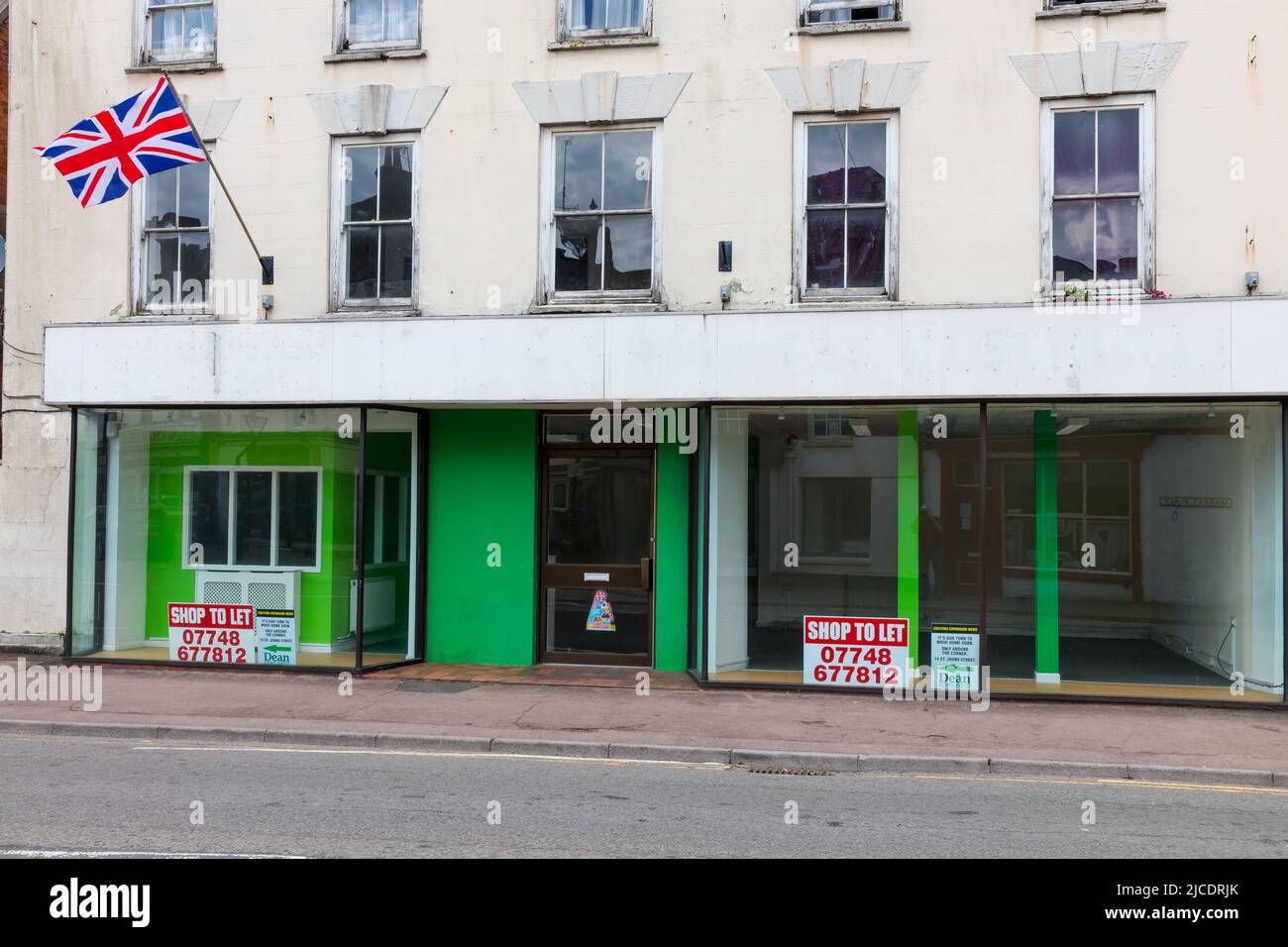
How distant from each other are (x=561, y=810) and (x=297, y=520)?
789 cm

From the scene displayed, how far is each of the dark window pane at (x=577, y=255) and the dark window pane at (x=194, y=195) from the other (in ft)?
14.4

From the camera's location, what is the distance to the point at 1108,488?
13.1 metres

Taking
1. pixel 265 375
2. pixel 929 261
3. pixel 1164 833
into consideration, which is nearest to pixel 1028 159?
pixel 929 261

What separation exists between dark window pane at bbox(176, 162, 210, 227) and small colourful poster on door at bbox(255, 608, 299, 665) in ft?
15.7

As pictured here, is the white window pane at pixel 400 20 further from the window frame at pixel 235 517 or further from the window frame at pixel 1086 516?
the window frame at pixel 1086 516

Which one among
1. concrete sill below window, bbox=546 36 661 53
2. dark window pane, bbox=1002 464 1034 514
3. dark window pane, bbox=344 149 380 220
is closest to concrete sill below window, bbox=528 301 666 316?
dark window pane, bbox=344 149 380 220

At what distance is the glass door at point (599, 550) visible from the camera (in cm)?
1410

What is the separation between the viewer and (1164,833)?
24.5 ft

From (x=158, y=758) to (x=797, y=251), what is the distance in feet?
26.6

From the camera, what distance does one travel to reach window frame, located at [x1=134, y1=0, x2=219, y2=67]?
47.7 feet

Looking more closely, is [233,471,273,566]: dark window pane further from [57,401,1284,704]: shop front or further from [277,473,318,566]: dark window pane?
[277,473,318,566]: dark window pane

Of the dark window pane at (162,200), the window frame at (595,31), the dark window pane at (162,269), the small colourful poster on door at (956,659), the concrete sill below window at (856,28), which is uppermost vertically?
the window frame at (595,31)

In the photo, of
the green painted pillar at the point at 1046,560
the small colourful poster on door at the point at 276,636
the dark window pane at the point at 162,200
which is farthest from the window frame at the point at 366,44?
the green painted pillar at the point at 1046,560

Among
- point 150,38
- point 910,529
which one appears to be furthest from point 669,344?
point 150,38
